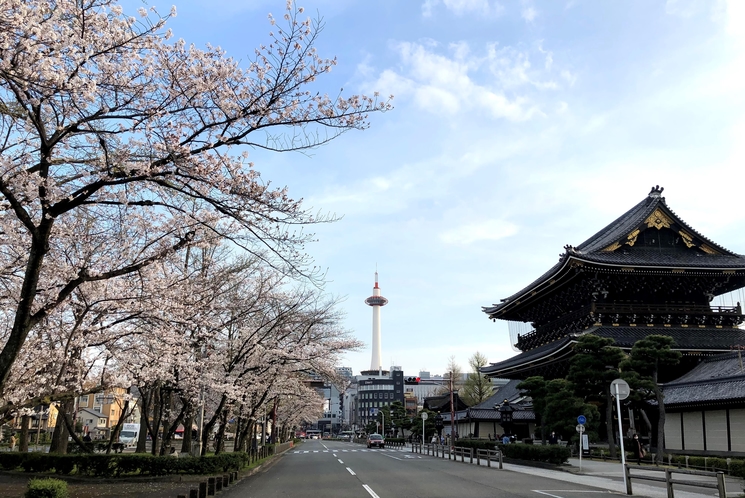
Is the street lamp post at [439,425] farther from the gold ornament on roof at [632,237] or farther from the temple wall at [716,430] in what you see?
the temple wall at [716,430]

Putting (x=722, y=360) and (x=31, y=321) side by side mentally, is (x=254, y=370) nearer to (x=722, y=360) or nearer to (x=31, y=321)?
(x=31, y=321)

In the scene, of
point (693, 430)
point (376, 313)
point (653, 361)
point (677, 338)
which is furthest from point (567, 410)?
point (376, 313)

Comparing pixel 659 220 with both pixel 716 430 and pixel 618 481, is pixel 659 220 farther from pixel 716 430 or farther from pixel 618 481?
pixel 618 481

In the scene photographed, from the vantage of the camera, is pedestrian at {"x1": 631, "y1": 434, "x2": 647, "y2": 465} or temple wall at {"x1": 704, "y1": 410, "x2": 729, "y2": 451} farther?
pedestrian at {"x1": 631, "y1": 434, "x2": 647, "y2": 465}

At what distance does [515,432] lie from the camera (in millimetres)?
46156

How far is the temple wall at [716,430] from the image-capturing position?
916 inches

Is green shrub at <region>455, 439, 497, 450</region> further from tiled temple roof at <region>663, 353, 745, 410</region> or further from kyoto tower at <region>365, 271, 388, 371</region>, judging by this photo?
kyoto tower at <region>365, 271, 388, 371</region>

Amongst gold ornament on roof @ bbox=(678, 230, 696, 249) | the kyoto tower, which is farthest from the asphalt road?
the kyoto tower

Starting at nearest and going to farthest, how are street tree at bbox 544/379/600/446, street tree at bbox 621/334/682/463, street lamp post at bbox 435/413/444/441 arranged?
street tree at bbox 621/334/682/463
street tree at bbox 544/379/600/446
street lamp post at bbox 435/413/444/441

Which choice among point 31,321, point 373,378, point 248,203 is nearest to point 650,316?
point 248,203

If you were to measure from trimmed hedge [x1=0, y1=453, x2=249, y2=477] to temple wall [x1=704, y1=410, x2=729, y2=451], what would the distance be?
20.2m

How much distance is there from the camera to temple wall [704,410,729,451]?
76.3 ft

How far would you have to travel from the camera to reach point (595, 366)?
2512cm

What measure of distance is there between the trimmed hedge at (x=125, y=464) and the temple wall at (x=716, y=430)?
20.2 m
